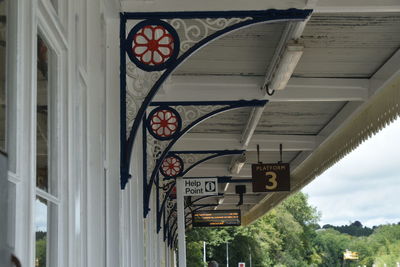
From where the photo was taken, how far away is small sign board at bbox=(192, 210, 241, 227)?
21.9 m

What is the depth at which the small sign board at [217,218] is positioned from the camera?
21.9 metres

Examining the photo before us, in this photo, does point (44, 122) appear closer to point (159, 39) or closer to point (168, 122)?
point (159, 39)

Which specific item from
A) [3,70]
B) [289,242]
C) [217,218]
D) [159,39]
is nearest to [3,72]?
[3,70]

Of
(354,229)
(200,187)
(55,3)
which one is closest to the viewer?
(55,3)

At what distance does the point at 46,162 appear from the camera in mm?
2674

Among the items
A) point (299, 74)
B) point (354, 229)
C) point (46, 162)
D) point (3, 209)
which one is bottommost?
point (3, 209)

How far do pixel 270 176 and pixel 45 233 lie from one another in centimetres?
1192

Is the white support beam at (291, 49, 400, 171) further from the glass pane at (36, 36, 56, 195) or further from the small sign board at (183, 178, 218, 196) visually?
the glass pane at (36, 36, 56, 195)

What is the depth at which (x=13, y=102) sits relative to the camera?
2.05m

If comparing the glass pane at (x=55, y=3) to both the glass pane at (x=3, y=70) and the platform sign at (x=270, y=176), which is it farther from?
the platform sign at (x=270, y=176)

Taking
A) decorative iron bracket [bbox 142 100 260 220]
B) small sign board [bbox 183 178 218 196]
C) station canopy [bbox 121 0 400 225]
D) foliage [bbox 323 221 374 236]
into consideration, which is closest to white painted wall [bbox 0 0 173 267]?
station canopy [bbox 121 0 400 225]

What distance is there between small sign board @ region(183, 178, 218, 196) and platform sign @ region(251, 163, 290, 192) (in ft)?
2.79

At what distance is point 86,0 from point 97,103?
512 mm

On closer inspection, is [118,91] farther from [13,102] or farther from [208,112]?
[208,112]
